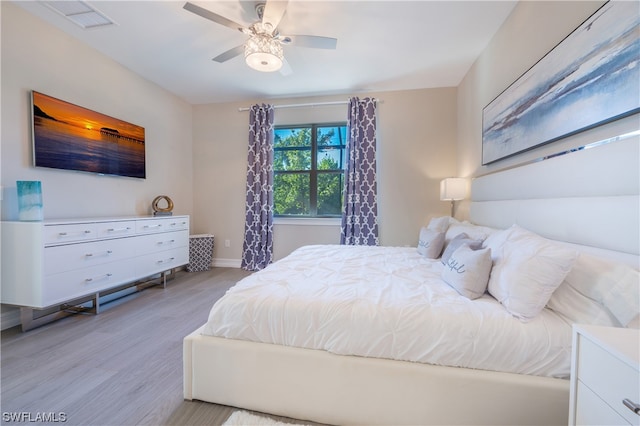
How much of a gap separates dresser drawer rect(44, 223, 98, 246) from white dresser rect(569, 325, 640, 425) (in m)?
3.27

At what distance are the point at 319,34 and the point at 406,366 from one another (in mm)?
2794

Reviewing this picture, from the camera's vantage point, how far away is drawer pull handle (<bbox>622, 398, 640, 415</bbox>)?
67cm

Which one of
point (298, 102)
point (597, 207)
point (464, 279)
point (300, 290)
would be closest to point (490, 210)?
point (597, 207)

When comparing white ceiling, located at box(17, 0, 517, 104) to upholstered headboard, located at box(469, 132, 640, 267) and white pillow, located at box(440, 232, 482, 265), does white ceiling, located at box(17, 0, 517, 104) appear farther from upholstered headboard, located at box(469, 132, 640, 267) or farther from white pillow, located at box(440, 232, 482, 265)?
white pillow, located at box(440, 232, 482, 265)

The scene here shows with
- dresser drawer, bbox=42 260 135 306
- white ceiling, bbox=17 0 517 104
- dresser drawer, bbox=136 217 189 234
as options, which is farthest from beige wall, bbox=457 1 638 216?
dresser drawer, bbox=42 260 135 306

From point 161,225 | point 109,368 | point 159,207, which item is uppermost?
point 159,207

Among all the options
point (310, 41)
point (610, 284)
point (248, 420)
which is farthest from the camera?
point (310, 41)

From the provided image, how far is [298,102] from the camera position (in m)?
3.98

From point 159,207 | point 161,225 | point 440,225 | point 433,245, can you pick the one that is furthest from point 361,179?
point 159,207

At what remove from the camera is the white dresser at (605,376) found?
698mm

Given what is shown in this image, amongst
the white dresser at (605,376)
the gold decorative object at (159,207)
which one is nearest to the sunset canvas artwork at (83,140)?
the gold decorative object at (159,207)

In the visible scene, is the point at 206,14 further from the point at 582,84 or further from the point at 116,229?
the point at 582,84

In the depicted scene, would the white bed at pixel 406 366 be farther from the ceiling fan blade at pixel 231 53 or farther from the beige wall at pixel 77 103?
the beige wall at pixel 77 103

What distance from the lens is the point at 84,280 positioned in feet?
7.61
